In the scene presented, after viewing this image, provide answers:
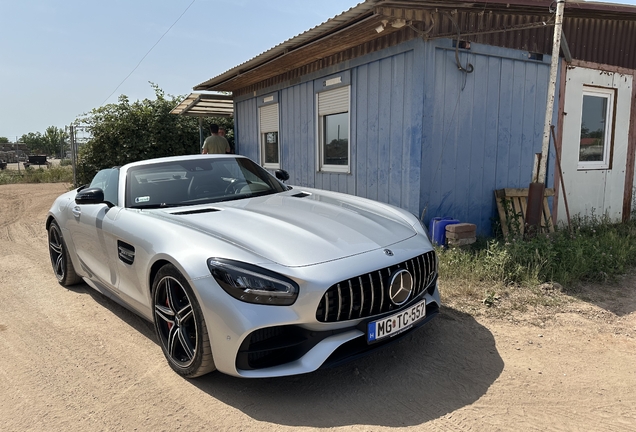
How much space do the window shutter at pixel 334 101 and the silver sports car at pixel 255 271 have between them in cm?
387

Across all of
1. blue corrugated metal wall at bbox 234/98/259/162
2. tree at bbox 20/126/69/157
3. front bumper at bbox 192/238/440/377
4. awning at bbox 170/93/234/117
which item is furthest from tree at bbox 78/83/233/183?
tree at bbox 20/126/69/157

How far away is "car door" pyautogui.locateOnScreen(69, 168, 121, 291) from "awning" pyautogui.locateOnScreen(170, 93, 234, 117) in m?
7.35

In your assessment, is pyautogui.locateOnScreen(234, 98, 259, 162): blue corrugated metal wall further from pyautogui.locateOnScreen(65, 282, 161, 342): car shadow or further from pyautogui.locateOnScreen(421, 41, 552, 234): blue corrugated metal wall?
pyautogui.locateOnScreen(65, 282, 161, 342): car shadow

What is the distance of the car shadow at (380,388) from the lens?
2389 mm

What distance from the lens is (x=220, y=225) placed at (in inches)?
114

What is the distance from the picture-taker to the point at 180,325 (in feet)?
9.02

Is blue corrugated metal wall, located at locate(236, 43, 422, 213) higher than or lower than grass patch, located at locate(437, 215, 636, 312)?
higher

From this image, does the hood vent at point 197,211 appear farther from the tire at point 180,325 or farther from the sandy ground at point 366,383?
the sandy ground at point 366,383

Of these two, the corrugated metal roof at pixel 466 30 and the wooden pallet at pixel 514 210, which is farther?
the wooden pallet at pixel 514 210

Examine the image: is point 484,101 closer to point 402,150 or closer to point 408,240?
point 402,150

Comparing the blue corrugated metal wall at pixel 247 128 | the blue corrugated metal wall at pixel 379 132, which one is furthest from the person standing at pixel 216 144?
A: the blue corrugated metal wall at pixel 379 132

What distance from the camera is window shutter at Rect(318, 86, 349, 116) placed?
7.24m

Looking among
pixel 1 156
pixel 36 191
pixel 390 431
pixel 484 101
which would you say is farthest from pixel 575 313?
pixel 1 156

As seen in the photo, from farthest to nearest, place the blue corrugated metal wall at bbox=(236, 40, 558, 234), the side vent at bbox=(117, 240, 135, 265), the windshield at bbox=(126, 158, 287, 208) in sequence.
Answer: the blue corrugated metal wall at bbox=(236, 40, 558, 234) < the windshield at bbox=(126, 158, 287, 208) < the side vent at bbox=(117, 240, 135, 265)
